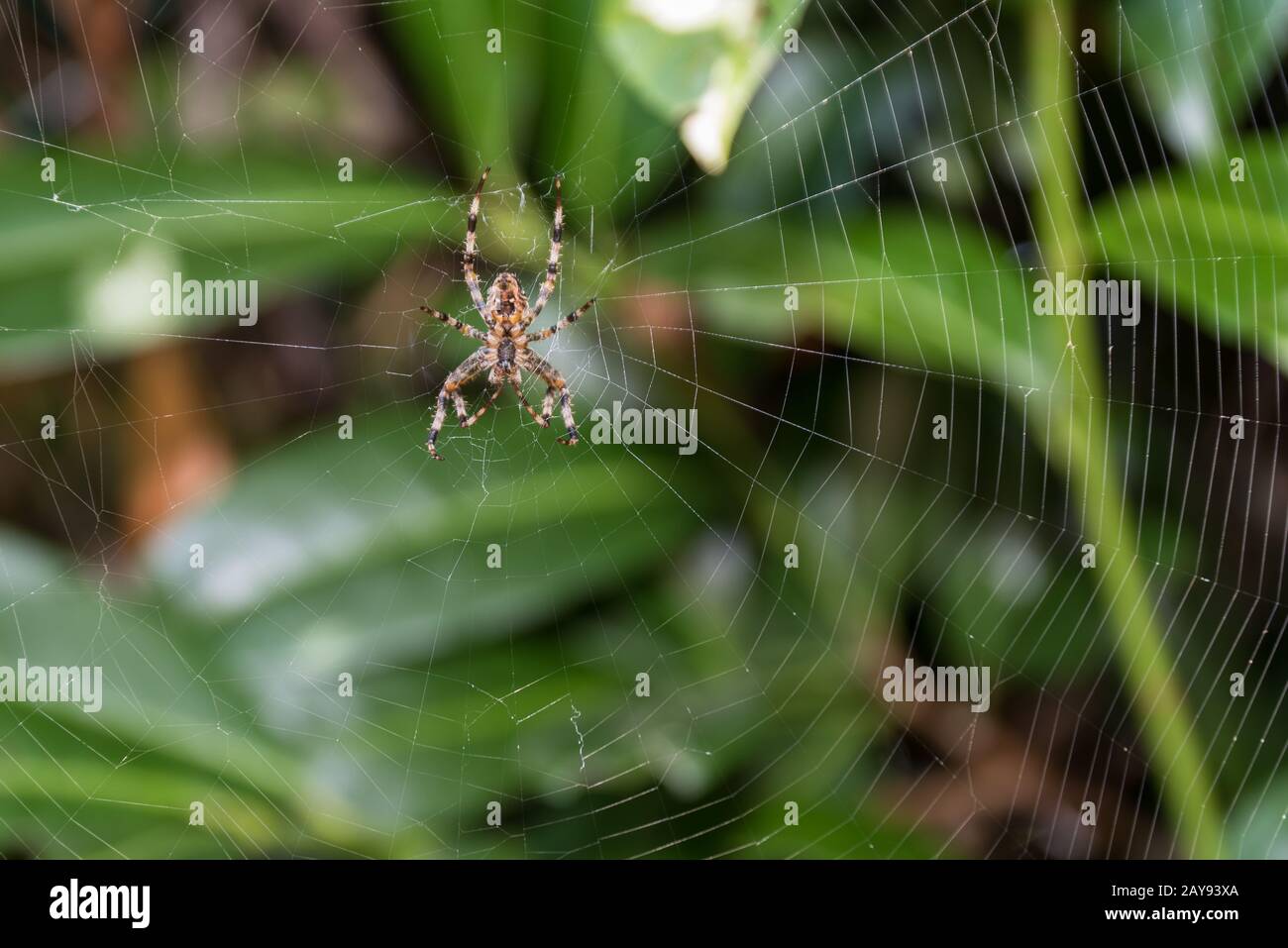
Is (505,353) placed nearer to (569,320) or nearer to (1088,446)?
(569,320)

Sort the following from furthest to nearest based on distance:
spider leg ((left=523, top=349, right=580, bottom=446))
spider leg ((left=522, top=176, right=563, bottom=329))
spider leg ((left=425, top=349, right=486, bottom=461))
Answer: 1. spider leg ((left=523, top=349, right=580, bottom=446))
2. spider leg ((left=425, top=349, right=486, bottom=461))
3. spider leg ((left=522, top=176, right=563, bottom=329))

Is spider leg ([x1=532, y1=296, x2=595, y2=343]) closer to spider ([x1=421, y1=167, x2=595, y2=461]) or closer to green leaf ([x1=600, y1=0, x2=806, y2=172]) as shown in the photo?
spider ([x1=421, y1=167, x2=595, y2=461])

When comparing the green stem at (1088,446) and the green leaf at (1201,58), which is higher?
the green leaf at (1201,58)

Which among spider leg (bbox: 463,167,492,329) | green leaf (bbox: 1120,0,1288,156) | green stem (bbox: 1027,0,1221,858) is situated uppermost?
green leaf (bbox: 1120,0,1288,156)

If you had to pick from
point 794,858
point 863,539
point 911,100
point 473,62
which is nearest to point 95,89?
point 473,62

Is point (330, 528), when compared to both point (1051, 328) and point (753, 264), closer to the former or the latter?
point (753, 264)

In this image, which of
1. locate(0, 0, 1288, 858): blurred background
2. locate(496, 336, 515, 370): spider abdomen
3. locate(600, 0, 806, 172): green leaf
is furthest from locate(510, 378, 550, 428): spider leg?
locate(600, 0, 806, 172): green leaf

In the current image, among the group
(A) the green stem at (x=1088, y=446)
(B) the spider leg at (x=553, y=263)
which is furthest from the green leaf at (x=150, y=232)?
(A) the green stem at (x=1088, y=446)

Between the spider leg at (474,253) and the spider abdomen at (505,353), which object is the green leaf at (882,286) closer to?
the spider leg at (474,253)
